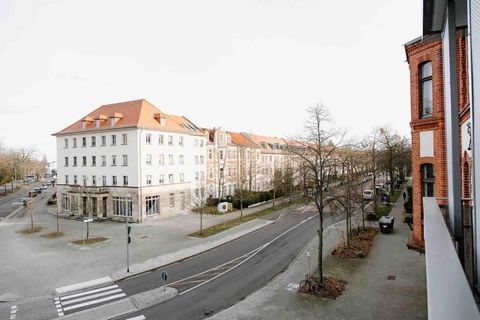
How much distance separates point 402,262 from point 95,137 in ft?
110

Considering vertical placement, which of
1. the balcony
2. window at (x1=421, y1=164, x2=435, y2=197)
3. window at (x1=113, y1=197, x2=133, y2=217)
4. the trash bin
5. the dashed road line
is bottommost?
the dashed road line

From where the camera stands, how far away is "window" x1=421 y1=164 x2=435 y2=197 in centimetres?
1661

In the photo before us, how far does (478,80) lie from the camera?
109 inches

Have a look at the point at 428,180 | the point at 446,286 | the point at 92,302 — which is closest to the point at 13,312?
the point at 92,302

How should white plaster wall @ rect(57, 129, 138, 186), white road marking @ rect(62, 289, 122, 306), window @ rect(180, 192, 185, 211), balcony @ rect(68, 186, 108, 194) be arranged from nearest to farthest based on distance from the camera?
white road marking @ rect(62, 289, 122, 306)
white plaster wall @ rect(57, 129, 138, 186)
balcony @ rect(68, 186, 108, 194)
window @ rect(180, 192, 185, 211)

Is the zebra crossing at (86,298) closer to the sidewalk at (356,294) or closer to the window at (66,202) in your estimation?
the sidewalk at (356,294)

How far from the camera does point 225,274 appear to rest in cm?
1727

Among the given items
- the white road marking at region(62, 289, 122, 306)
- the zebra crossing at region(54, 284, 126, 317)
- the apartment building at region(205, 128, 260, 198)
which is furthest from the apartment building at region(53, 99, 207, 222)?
the white road marking at region(62, 289, 122, 306)

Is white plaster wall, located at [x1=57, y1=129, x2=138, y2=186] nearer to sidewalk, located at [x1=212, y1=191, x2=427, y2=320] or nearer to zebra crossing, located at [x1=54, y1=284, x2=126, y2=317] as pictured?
zebra crossing, located at [x1=54, y1=284, x2=126, y2=317]

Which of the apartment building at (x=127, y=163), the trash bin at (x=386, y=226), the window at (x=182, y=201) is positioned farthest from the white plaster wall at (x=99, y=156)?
the trash bin at (x=386, y=226)

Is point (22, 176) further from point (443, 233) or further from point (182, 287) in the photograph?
point (443, 233)

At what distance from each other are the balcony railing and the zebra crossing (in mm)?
14607

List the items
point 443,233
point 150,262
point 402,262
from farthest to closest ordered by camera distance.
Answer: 1. point 150,262
2. point 402,262
3. point 443,233

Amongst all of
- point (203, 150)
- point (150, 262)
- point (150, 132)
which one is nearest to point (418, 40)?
point (150, 262)
